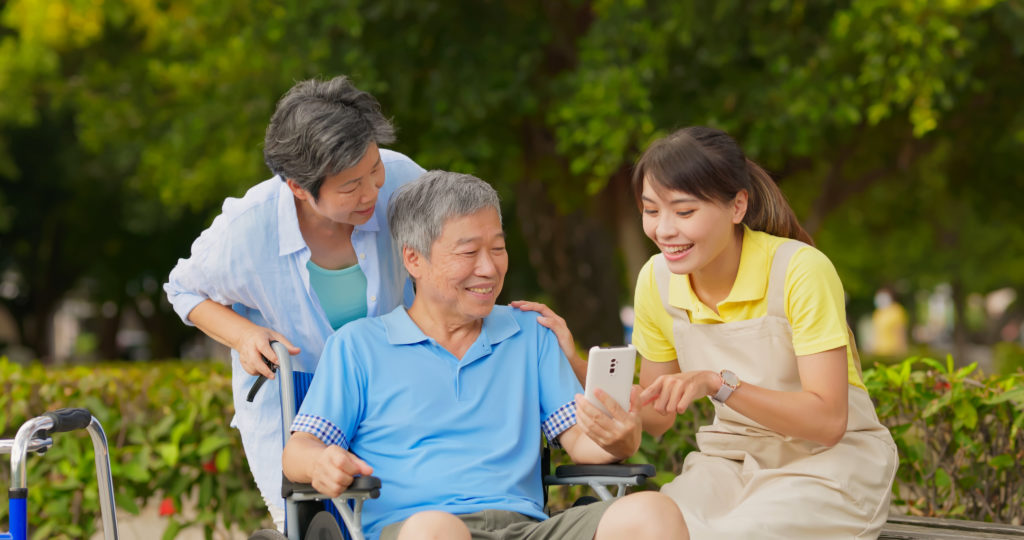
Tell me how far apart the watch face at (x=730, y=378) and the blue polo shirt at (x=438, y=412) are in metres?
0.51

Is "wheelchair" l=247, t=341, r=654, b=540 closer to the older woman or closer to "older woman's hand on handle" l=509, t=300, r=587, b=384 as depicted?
the older woman

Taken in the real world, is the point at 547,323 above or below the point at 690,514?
above

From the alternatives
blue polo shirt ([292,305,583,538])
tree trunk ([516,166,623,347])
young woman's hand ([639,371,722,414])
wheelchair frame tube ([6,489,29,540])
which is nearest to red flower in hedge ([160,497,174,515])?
blue polo shirt ([292,305,583,538])

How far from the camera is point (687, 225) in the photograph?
293cm

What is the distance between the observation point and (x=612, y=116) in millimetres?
8180

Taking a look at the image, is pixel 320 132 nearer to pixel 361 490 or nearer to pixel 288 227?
pixel 288 227

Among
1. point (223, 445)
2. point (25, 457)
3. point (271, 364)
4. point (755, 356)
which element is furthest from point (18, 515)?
point (223, 445)

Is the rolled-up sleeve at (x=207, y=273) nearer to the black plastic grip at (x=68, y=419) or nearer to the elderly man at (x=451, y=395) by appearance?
the elderly man at (x=451, y=395)

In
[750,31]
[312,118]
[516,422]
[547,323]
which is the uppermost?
[750,31]

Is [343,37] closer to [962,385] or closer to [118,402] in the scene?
[118,402]

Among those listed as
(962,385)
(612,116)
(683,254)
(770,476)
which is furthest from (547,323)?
(612,116)

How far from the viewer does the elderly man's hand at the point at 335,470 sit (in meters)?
2.75

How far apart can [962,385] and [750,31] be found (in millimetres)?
4496

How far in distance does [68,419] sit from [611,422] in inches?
51.5
